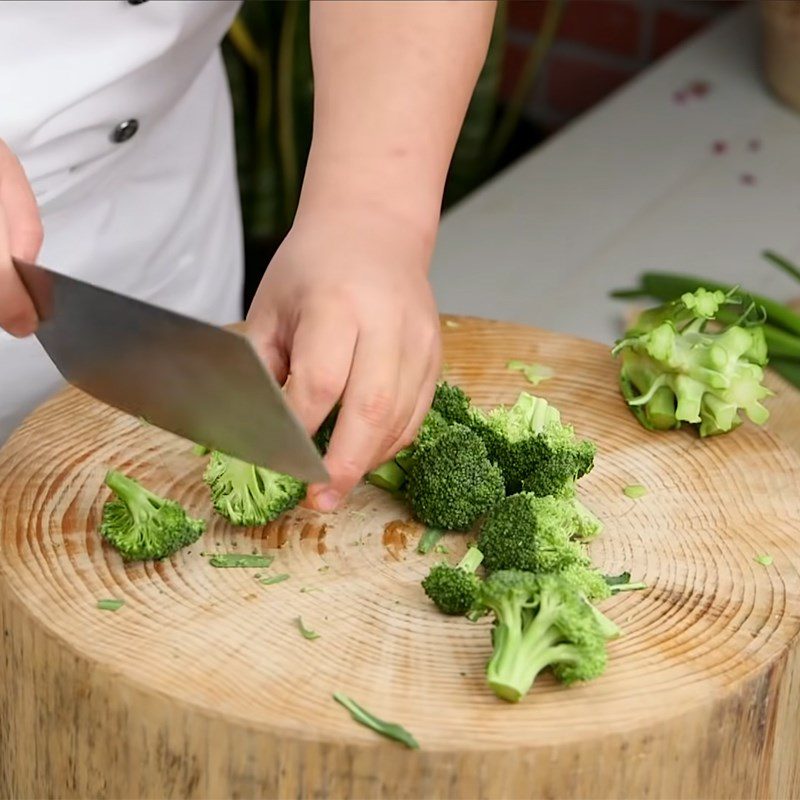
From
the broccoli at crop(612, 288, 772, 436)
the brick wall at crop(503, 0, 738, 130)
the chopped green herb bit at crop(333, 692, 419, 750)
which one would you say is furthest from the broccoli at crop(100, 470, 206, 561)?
the brick wall at crop(503, 0, 738, 130)

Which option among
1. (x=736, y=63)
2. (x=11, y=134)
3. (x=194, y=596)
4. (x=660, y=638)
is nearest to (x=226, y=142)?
(x=11, y=134)

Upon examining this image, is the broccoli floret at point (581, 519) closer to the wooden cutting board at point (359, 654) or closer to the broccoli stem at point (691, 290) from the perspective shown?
the wooden cutting board at point (359, 654)

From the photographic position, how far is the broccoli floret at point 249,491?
4.13 feet

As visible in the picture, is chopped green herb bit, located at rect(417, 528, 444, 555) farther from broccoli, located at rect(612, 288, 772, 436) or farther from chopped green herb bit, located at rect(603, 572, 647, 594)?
broccoli, located at rect(612, 288, 772, 436)

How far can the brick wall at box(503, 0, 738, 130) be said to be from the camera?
327cm

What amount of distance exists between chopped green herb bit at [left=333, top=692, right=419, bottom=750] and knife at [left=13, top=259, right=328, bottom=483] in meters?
0.17

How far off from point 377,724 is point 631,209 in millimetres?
1625

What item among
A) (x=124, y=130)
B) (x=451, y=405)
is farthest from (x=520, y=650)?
(x=124, y=130)

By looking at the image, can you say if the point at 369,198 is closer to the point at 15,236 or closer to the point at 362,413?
the point at 362,413

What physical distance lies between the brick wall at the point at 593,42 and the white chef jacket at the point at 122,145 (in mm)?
1655

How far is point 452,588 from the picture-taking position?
45.6 inches

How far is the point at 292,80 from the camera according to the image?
9.97ft

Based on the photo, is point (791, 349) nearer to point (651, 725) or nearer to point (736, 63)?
point (651, 725)

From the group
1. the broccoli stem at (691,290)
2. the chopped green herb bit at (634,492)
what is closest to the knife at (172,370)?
the chopped green herb bit at (634,492)
